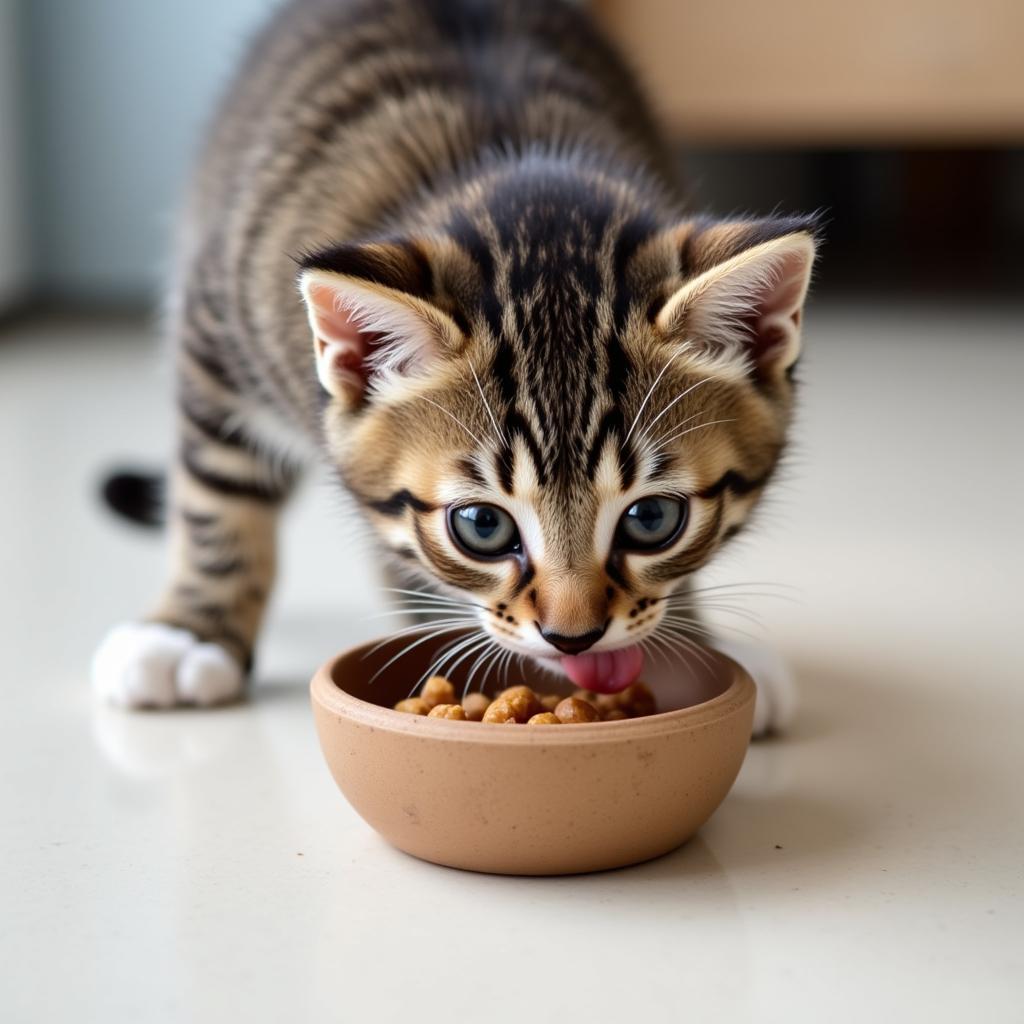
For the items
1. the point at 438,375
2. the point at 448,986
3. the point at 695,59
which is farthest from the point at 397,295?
the point at 695,59

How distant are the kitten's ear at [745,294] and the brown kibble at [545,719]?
0.34 meters

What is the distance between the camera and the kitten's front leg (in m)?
1.83

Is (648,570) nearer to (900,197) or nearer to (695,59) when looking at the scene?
(695,59)

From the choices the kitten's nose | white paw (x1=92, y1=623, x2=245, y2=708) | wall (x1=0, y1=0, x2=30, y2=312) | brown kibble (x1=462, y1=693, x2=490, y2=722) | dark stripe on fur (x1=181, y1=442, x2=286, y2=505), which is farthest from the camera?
wall (x1=0, y1=0, x2=30, y2=312)

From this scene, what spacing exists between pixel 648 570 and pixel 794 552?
1.09m

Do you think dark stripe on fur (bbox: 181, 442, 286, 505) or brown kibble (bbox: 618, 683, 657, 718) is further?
dark stripe on fur (bbox: 181, 442, 286, 505)

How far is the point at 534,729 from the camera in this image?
A: 1196 millimetres

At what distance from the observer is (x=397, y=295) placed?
126 centimetres

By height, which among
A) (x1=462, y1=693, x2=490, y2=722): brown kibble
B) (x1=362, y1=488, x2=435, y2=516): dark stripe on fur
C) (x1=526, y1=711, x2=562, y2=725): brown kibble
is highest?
(x1=362, y1=488, x2=435, y2=516): dark stripe on fur

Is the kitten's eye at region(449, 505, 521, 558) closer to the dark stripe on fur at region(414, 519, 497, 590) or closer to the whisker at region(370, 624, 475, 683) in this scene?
the dark stripe on fur at region(414, 519, 497, 590)

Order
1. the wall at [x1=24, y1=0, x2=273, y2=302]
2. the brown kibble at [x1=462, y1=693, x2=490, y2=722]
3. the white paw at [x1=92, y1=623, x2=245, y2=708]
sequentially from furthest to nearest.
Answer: the wall at [x1=24, y1=0, x2=273, y2=302] < the white paw at [x1=92, y1=623, x2=245, y2=708] < the brown kibble at [x1=462, y1=693, x2=490, y2=722]

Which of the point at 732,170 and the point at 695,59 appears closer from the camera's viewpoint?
the point at 695,59

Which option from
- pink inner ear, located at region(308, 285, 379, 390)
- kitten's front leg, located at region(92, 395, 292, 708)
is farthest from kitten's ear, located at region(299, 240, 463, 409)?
kitten's front leg, located at region(92, 395, 292, 708)

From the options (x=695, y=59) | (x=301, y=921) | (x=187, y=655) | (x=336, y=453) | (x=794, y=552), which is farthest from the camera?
(x=695, y=59)
